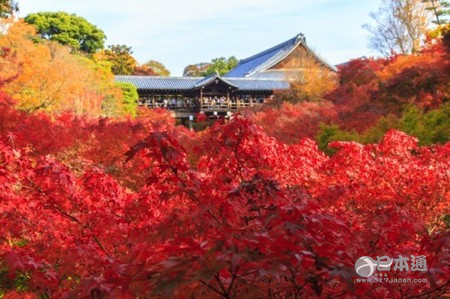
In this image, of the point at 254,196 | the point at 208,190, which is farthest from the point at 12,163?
the point at 254,196

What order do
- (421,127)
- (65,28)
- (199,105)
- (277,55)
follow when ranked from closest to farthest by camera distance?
(421,127)
(199,105)
(65,28)
(277,55)

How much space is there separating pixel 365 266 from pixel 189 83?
3349cm

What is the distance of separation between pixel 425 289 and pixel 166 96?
33111 mm

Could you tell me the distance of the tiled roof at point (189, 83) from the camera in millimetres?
33781

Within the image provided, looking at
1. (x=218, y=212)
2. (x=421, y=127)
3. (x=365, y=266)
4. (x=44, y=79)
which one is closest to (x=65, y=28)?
(x=44, y=79)

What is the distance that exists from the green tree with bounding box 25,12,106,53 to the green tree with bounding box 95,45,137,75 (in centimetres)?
282

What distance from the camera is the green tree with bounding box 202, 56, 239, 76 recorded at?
56.2 meters

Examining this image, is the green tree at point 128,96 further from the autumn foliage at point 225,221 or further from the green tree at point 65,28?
the autumn foliage at point 225,221

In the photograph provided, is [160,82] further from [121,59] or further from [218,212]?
[218,212]

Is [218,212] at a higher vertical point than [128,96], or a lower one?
lower

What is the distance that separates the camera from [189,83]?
35562mm

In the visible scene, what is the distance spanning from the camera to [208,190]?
3.52 metres

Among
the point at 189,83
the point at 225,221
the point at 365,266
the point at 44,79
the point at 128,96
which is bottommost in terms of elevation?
the point at 365,266

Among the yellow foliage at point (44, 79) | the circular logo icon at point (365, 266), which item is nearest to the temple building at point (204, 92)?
the yellow foliage at point (44, 79)
